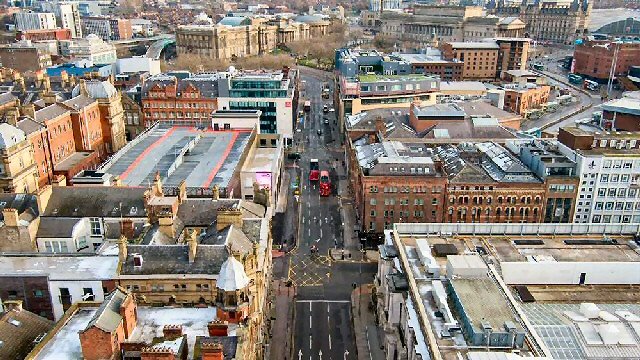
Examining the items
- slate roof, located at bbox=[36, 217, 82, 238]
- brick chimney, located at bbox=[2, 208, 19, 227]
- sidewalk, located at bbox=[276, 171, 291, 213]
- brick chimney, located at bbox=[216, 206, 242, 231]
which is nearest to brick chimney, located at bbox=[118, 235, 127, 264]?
brick chimney, located at bbox=[216, 206, 242, 231]

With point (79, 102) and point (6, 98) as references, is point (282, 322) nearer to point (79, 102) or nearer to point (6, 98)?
point (79, 102)

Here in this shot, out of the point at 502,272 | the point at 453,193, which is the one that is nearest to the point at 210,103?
the point at 453,193

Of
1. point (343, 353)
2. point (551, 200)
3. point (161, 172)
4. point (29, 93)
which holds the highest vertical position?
point (29, 93)

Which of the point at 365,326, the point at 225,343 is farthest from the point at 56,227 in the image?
the point at 365,326

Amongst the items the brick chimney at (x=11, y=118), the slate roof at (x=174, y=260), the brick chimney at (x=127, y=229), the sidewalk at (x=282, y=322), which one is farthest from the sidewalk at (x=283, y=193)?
the slate roof at (x=174, y=260)

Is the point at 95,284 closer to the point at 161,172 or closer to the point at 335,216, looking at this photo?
the point at 161,172

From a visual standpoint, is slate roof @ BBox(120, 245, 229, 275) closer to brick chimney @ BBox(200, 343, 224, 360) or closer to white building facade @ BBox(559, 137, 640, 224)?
brick chimney @ BBox(200, 343, 224, 360)
